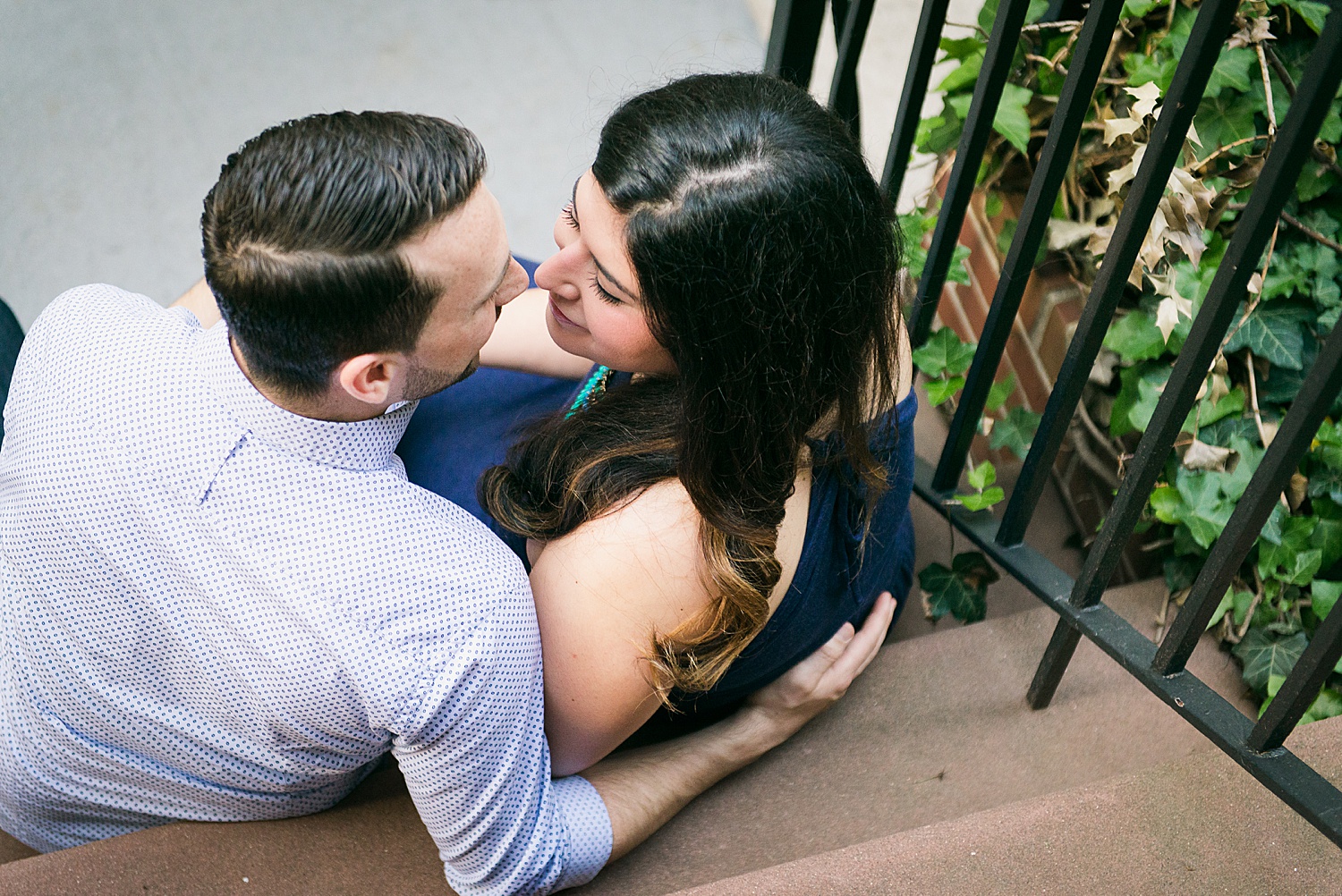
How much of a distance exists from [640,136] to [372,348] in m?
0.36

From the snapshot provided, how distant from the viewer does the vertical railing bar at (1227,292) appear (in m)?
0.97

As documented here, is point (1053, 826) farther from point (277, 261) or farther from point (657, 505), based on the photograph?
point (277, 261)

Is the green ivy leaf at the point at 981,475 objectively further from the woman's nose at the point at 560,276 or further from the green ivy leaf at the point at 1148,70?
the woman's nose at the point at 560,276

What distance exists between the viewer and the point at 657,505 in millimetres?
1217

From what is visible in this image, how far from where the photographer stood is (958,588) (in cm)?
176

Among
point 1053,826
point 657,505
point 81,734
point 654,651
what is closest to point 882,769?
point 1053,826

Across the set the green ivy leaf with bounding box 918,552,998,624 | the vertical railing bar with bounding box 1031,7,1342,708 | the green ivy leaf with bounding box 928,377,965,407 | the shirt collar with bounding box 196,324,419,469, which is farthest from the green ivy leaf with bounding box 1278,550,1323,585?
the shirt collar with bounding box 196,324,419,469

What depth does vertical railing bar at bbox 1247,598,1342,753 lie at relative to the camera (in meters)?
1.08

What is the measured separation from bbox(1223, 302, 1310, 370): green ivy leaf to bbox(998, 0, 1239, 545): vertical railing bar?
0.40 meters

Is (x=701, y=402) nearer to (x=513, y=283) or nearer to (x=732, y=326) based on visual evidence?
(x=732, y=326)

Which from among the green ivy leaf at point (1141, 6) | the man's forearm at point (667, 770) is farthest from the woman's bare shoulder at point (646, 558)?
the green ivy leaf at point (1141, 6)

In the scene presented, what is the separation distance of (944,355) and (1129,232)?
563 mm

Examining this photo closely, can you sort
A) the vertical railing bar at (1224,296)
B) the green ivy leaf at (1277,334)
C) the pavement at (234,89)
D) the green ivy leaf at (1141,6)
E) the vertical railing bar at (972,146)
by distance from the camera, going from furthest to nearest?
1. the pavement at (234,89)
2. the green ivy leaf at (1141,6)
3. the green ivy leaf at (1277,334)
4. the vertical railing bar at (972,146)
5. the vertical railing bar at (1224,296)

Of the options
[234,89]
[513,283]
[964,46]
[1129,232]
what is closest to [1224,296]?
[1129,232]
